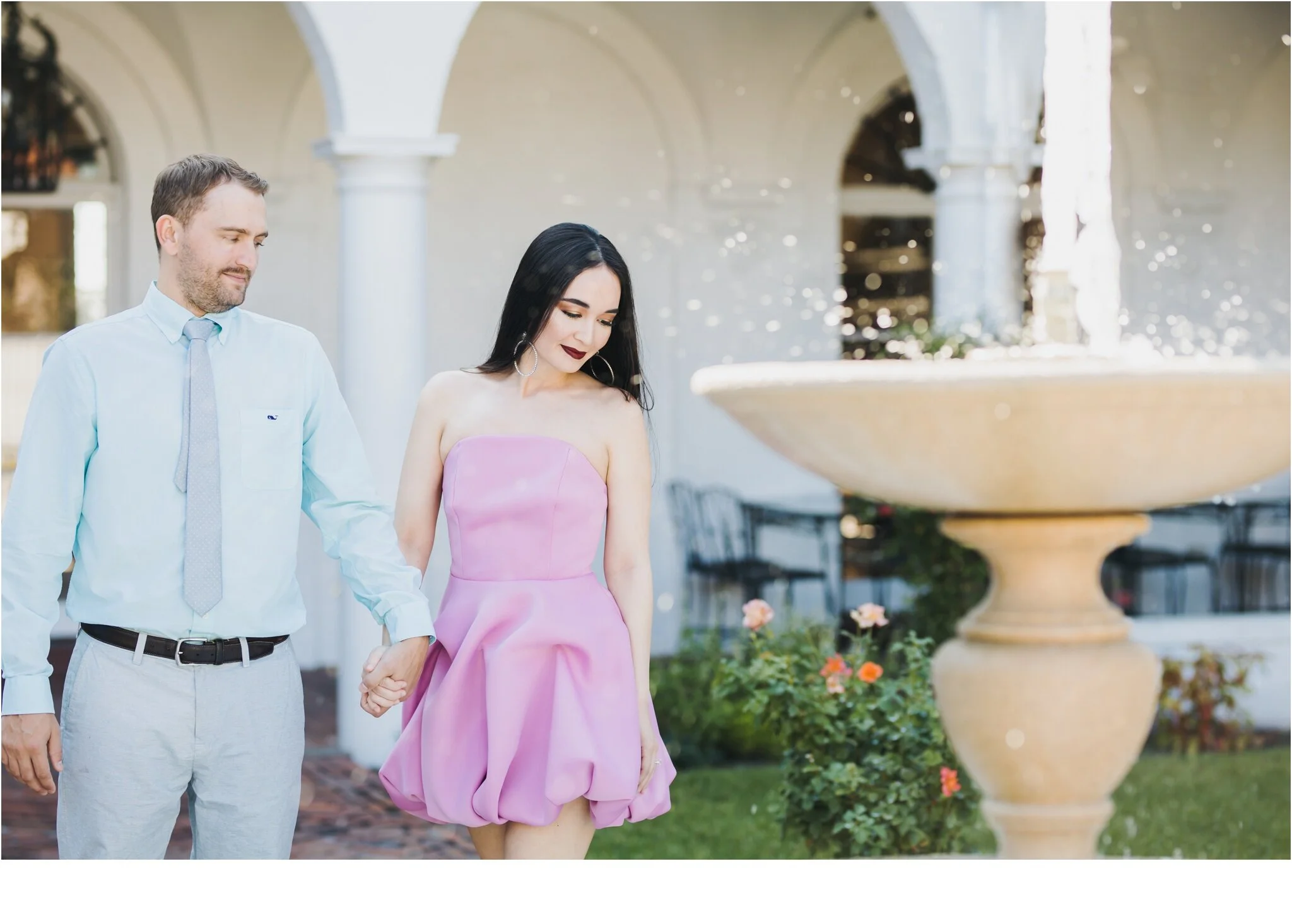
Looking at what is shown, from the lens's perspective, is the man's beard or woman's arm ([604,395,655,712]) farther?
woman's arm ([604,395,655,712])

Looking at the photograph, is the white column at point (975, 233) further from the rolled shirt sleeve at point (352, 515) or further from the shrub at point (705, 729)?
the rolled shirt sleeve at point (352, 515)

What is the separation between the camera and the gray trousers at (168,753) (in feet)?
9.30

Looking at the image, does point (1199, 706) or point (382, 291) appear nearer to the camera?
point (382, 291)

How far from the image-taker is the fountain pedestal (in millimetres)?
3102

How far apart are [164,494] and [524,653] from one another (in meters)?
0.74

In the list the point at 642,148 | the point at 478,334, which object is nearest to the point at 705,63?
the point at 642,148

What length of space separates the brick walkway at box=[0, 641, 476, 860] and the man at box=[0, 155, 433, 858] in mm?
2502

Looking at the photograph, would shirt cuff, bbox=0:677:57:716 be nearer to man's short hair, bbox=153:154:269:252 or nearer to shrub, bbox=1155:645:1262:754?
man's short hair, bbox=153:154:269:252

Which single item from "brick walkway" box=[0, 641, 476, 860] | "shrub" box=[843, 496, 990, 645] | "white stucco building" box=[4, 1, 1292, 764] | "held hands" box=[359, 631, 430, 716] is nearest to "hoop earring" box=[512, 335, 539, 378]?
"held hands" box=[359, 631, 430, 716]

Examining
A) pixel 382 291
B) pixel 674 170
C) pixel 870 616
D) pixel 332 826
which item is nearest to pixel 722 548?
pixel 674 170

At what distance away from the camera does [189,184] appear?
290 cm

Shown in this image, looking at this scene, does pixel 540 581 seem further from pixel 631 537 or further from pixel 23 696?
pixel 23 696
